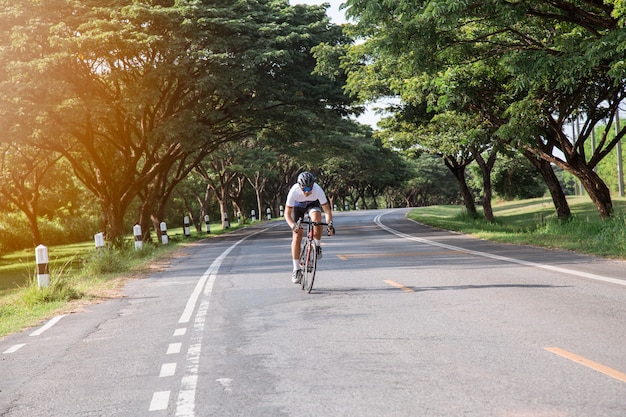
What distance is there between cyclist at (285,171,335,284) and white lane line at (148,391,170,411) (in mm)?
5406

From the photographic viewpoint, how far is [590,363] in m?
5.59

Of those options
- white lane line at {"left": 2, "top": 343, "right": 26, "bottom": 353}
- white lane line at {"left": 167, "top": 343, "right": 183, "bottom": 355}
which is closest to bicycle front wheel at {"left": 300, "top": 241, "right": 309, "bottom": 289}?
white lane line at {"left": 167, "top": 343, "right": 183, "bottom": 355}

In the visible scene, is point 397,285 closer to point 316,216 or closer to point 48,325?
point 316,216

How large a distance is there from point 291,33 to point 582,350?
20930mm

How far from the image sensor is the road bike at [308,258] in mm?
10680

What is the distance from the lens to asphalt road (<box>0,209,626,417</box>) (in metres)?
4.93

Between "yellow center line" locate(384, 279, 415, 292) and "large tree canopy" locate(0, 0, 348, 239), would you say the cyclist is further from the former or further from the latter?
"large tree canopy" locate(0, 0, 348, 239)

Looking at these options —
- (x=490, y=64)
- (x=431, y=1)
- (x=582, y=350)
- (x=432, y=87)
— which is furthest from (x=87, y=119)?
(x=582, y=350)

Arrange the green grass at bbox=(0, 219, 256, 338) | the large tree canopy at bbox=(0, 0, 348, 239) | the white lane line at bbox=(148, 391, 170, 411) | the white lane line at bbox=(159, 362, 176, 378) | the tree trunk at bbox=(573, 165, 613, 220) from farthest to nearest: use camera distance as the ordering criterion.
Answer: the large tree canopy at bbox=(0, 0, 348, 239) → the tree trunk at bbox=(573, 165, 613, 220) → the green grass at bbox=(0, 219, 256, 338) → the white lane line at bbox=(159, 362, 176, 378) → the white lane line at bbox=(148, 391, 170, 411)

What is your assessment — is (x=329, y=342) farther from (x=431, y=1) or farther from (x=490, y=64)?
(x=490, y=64)

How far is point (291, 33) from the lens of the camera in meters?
25.4

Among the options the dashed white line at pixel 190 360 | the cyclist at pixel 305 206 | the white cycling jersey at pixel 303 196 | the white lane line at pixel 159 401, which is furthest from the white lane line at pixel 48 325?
the white lane line at pixel 159 401

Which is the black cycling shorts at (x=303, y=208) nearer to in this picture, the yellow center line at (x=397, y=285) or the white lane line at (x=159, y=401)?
the yellow center line at (x=397, y=285)

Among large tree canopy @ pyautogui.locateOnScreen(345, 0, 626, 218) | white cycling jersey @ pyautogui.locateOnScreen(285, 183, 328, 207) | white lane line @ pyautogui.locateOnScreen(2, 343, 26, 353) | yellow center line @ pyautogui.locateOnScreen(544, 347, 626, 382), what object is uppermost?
large tree canopy @ pyautogui.locateOnScreen(345, 0, 626, 218)
